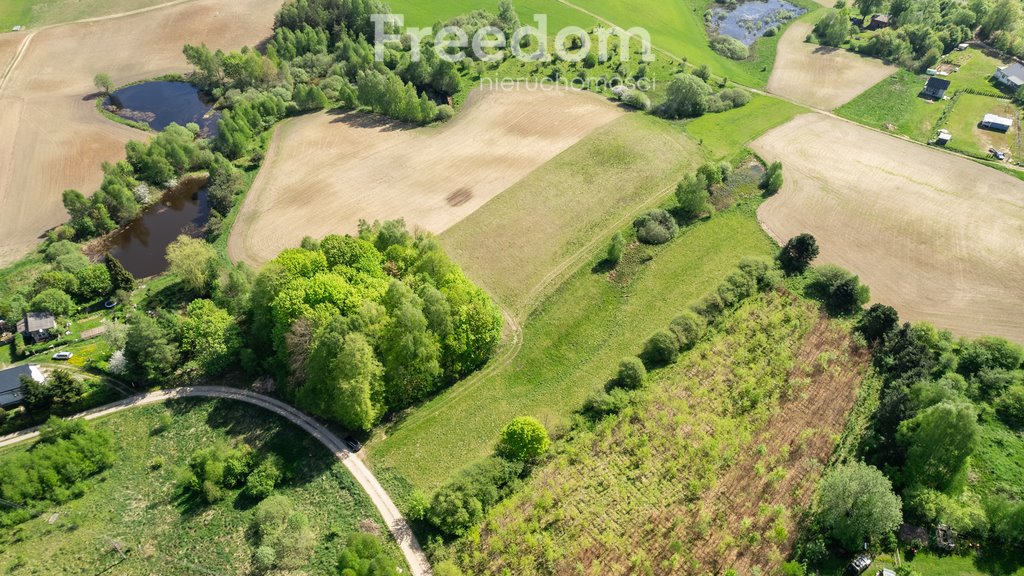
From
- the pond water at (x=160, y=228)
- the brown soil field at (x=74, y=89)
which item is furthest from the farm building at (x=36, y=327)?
the brown soil field at (x=74, y=89)

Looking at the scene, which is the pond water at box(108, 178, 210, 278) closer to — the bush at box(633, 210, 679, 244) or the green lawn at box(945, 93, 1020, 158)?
the bush at box(633, 210, 679, 244)

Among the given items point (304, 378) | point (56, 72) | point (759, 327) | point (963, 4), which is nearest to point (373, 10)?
point (56, 72)

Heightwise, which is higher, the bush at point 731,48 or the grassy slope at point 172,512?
the bush at point 731,48

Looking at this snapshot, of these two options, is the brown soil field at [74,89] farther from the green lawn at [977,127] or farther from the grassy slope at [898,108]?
the green lawn at [977,127]

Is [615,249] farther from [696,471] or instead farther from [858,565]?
[858,565]

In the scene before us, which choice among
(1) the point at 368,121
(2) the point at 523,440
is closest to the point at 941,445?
(2) the point at 523,440

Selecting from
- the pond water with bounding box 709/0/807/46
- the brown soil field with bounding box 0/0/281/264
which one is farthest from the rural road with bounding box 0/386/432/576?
the pond water with bounding box 709/0/807/46
